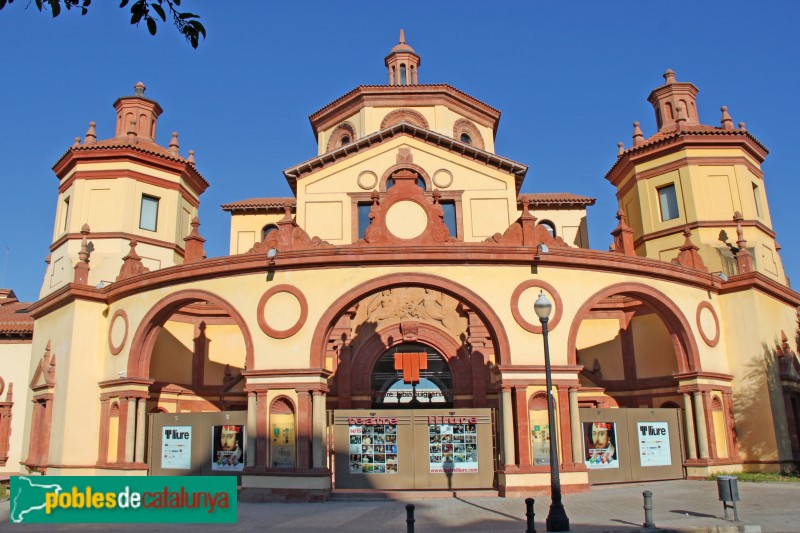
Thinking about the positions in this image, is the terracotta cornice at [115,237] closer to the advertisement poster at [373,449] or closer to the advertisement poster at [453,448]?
the advertisement poster at [373,449]

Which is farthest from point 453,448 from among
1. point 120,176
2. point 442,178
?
point 120,176

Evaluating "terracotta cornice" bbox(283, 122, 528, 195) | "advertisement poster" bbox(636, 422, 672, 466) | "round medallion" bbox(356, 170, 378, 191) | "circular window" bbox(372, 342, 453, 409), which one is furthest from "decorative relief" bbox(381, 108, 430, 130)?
"advertisement poster" bbox(636, 422, 672, 466)

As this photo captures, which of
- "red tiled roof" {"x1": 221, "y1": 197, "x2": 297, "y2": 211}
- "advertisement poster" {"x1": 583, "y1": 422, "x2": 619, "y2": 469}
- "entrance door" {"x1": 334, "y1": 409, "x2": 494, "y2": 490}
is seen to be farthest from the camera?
"red tiled roof" {"x1": 221, "y1": 197, "x2": 297, "y2": 211}

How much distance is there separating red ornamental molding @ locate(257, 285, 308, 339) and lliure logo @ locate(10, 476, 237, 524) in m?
7.83

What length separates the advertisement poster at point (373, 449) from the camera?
19594 mm

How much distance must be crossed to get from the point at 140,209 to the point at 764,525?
83.6ft

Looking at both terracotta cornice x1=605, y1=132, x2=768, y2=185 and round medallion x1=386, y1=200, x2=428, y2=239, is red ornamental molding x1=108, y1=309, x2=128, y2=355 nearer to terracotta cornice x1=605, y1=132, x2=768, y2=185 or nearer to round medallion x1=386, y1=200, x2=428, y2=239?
round medallion x1=386, y1=200, x2=428, y2=239

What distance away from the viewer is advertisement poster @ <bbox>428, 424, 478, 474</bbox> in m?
19.6

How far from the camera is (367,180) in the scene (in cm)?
3158

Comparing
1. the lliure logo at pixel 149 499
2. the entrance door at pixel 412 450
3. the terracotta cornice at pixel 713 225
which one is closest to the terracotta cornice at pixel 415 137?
the terracotta cornice at pixel 713 225

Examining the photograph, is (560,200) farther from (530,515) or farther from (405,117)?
(530,515)

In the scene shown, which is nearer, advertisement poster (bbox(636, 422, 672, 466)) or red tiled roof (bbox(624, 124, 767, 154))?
advertisement poster (bbox(636, 422, 672, 466))

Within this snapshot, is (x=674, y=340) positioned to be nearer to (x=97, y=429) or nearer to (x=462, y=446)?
(x=462, y=446)

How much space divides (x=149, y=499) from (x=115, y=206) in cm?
1933
